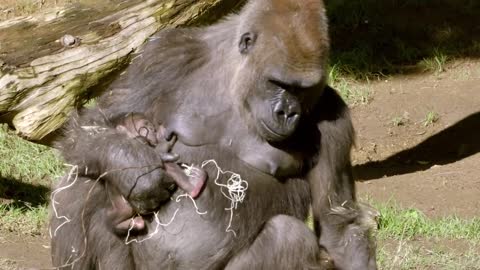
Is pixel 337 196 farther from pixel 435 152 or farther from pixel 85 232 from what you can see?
pixel 435 152

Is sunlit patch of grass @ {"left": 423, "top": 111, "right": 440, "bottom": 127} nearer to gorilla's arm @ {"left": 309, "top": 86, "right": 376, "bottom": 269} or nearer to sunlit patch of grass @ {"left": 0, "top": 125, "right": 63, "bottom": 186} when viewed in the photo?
sunlit patch of grass @ {"left": 0, "top": 125, "right": 63, "bottom": 186}

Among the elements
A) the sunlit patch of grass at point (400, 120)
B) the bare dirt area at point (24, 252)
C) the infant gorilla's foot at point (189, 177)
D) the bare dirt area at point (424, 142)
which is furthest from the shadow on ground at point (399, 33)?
the infant gorilla's foot at point (189, 177)

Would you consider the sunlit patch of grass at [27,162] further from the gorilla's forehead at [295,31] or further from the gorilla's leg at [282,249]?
the gorilla's forehead at [295,31]

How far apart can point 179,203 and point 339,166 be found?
874 mm

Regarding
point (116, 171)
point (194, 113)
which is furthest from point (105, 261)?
point (194, 113)

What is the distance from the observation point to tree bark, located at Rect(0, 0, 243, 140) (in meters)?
6.21

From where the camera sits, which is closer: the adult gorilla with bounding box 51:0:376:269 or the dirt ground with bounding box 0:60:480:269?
the adult gorilla with bounding box 51:0:376:269

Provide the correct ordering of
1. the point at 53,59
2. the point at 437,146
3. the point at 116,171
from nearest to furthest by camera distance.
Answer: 1. the point at 116,171
2. the point at 53,59
3. the point at 437,146

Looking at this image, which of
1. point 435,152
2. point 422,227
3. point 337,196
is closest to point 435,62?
point 435,152

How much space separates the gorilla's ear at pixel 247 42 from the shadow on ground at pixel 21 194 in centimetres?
263

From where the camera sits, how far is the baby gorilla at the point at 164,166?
5172 millimetres

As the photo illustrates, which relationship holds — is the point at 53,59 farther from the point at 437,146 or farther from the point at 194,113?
the point at 437,146

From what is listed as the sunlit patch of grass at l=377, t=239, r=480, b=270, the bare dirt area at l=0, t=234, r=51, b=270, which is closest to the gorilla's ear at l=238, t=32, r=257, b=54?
the sunlit patch of grass at l=377, t=239, r=480, b=270

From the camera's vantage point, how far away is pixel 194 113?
533 cm
